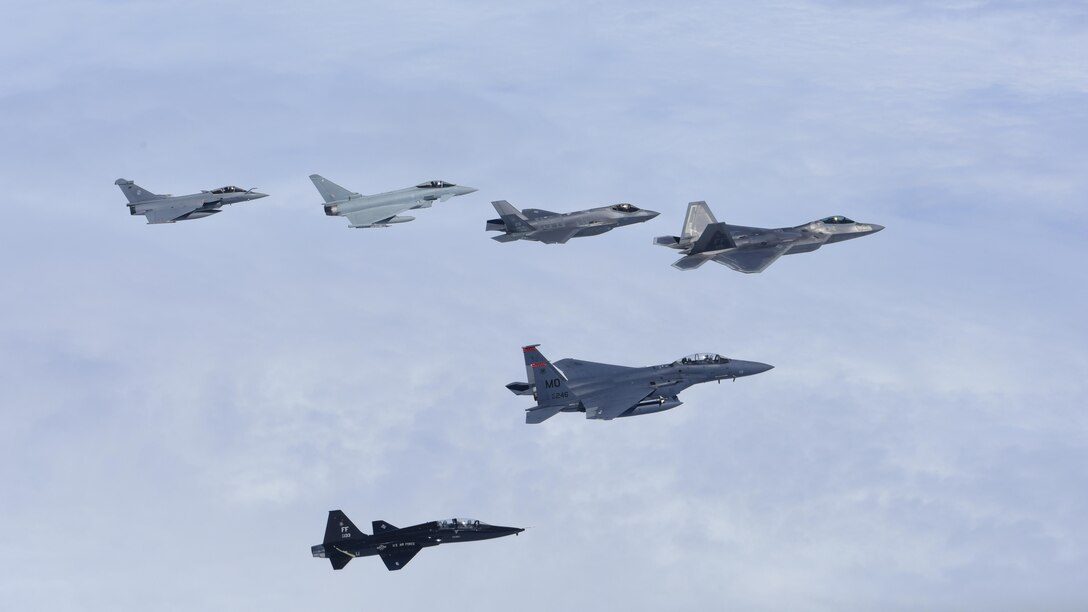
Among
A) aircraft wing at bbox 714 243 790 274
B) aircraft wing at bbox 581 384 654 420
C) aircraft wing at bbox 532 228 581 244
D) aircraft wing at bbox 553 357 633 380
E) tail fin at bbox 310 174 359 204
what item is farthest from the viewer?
tail fin at bbox 310 174 359 204

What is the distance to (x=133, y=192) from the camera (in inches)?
7269

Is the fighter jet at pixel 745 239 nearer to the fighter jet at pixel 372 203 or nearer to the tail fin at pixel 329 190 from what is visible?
the fighter jet at pixel 372 203

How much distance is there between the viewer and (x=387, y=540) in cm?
15888

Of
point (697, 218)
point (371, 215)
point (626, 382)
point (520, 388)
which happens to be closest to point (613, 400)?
point (626, 382)

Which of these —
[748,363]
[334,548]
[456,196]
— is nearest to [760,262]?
[748,363]

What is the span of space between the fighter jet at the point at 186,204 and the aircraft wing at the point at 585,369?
137 ft

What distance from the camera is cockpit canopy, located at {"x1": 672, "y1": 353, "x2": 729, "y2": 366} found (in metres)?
166

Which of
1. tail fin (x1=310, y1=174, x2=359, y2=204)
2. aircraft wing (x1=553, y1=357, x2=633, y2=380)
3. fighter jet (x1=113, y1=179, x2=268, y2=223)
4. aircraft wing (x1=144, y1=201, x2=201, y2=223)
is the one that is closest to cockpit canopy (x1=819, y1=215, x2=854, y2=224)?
aircraft wing (x1=553, y1=357, x2=633, y2=380)

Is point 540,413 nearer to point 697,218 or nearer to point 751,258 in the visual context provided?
point 751,258

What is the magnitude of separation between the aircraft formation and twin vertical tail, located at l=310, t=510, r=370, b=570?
0.32ft

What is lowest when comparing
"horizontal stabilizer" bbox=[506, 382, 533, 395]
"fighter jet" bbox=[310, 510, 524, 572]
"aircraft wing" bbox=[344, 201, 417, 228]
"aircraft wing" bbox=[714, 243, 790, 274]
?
"fighter jet" bbox=[310, 510, 524, 572]

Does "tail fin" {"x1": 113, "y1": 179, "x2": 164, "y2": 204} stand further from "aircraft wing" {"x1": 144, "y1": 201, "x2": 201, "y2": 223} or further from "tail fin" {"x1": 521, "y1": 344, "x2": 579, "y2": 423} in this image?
"tail fin" {"x1": 521, "y1": 344, "x2": 579, "y2": 423}

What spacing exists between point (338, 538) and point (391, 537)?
510 centimetres

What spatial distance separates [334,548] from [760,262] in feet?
166
